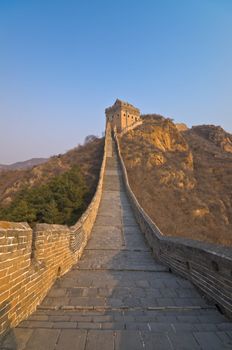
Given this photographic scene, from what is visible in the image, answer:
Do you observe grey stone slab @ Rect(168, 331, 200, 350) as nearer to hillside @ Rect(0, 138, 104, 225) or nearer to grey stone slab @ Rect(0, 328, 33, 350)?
grey stone slab @ Rect(0, 328, 33, 350)

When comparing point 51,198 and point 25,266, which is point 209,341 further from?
point 51,198

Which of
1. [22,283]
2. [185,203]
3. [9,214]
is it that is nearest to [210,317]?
[22,283]

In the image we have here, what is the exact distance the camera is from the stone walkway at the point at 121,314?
3199mm

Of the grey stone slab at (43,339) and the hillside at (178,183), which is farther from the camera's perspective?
the hillside at (178,183)

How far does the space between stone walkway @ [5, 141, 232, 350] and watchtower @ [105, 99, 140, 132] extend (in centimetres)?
4493

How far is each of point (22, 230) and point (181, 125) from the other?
87904mm

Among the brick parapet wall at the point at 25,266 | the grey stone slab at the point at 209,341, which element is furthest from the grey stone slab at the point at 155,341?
the brick parapet wall at the point at 25,266

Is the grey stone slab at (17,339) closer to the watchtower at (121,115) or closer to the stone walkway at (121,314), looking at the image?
the stone walkway at (121,314)

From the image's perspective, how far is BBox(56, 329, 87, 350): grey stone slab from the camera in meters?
3.05

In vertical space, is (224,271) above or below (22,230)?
below

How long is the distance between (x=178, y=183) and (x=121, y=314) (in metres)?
29.2

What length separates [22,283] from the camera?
12.6ft

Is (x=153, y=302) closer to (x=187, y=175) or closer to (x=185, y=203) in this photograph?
(x=185, y=203)

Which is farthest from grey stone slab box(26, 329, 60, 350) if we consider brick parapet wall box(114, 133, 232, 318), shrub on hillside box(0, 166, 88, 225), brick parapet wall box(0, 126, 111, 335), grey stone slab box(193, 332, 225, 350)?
shrub on hillside box(0, 166, 88, 225)
